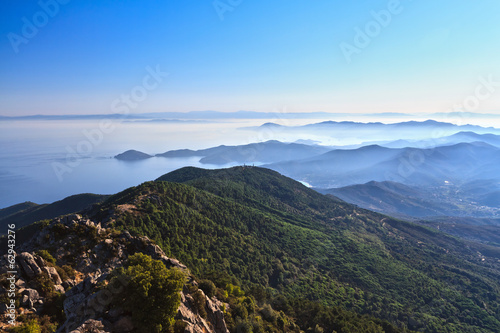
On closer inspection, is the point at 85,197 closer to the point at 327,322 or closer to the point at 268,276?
the point at 268,276

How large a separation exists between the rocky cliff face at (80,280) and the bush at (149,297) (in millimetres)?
631

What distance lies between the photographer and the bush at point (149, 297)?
675 inches

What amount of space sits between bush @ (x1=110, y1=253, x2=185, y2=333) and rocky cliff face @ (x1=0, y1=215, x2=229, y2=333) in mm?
631

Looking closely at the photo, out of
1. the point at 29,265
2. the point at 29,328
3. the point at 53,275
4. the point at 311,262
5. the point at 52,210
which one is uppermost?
the point at 29,265

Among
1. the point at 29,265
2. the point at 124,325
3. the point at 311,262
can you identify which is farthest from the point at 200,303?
the point at 311,262

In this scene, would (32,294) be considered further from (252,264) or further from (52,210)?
(52,210)

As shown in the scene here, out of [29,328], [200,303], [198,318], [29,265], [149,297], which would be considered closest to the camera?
[29,328]

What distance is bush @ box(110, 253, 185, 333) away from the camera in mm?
17156

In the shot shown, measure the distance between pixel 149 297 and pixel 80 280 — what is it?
12.3 metres

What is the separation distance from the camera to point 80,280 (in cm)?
2469

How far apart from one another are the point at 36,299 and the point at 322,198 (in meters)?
185

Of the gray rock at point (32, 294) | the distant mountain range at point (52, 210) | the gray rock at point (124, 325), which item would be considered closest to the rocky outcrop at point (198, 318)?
the gray rock at point (124, 325)

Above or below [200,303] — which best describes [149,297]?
above

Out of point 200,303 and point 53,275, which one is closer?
point 53,275
